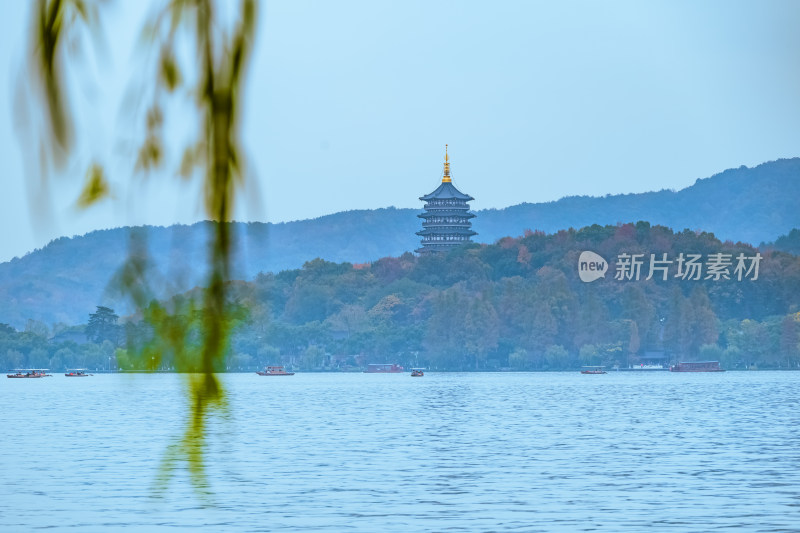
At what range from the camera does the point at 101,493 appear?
95.5 ft

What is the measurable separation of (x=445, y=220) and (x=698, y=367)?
45.2 metres

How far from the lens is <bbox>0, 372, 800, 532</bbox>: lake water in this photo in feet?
78.7

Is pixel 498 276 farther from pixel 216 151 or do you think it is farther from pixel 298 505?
pixel 216 151

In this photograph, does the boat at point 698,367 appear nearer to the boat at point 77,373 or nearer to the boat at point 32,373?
the boat at point 77,373

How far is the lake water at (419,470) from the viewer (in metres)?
24.0

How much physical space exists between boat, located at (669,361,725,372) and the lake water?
69.9 metres

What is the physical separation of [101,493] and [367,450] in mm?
13911

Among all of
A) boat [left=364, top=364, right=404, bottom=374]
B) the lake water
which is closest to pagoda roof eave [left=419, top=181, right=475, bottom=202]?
boat [left=364, top=364, right=404, bottom=374]

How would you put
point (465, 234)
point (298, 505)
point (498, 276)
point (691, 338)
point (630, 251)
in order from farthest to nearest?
point (465, 234) < point (498, 276) < point (630, 251) < point (691, 338) < point (298, 505)

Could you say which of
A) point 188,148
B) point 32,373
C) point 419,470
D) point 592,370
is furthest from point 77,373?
point 188,148

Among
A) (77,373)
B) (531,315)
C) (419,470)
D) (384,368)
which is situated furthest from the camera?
(384,368)

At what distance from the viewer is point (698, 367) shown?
140 metres

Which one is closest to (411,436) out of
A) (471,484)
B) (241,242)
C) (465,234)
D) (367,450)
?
(367,450)

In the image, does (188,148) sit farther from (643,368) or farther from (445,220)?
(445,220)
